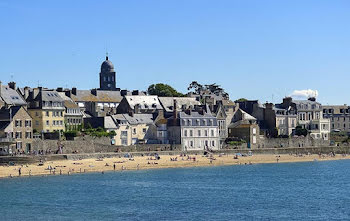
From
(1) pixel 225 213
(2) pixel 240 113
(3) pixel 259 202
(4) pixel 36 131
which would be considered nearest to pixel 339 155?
(2) pixel 240 113

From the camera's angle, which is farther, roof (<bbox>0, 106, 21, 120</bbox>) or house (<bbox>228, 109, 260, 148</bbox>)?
house (<bbox>228, 109, 260, 148</bbox>)

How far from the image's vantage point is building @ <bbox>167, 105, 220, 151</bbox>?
290 ft

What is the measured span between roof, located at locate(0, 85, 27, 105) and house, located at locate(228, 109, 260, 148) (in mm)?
30741

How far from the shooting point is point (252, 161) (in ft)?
287

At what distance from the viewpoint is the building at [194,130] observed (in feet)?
290

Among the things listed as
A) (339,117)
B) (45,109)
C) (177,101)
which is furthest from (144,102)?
(339,117)

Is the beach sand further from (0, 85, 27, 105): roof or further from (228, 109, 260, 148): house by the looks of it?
(0, 85, 27, 105): roof

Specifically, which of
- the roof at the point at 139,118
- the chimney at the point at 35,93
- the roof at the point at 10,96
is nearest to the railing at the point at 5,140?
the roof at the point at 10,96

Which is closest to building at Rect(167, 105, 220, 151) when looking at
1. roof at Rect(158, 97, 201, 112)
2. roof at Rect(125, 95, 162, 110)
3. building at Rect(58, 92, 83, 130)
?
roof at Rect(158, 97, 201, 112)

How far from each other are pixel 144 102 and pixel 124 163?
24591 millimetres

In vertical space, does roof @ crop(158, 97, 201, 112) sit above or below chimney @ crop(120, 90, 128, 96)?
below

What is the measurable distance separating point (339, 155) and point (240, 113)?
15.5 meters

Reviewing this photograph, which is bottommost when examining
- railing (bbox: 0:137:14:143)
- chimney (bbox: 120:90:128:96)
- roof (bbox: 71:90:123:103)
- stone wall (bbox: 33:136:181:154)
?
stone wall (bbox: 33:136:181:154)

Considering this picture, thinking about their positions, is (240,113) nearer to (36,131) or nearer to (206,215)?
(36,131)
